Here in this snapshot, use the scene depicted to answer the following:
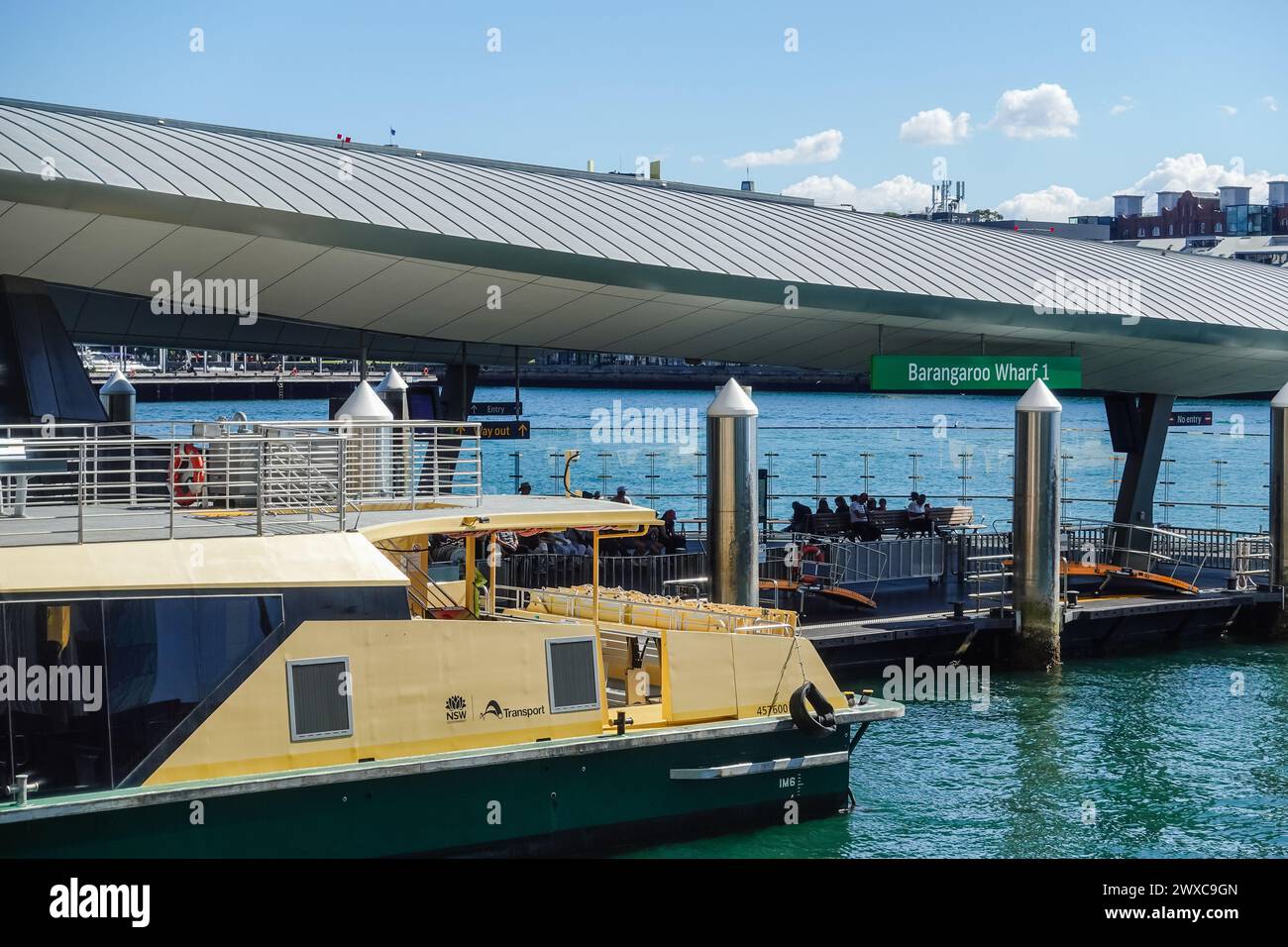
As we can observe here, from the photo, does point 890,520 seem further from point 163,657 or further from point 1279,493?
point 163,657

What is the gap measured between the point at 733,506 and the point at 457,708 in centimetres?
969

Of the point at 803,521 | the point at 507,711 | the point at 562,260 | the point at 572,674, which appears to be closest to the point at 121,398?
the point at 562,260

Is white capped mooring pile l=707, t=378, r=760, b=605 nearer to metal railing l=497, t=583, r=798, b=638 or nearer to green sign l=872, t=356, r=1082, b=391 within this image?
metal railing l=497, t=583, r=798, b=638

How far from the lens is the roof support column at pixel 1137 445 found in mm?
35531

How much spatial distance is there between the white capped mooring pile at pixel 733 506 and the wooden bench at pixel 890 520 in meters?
8.97

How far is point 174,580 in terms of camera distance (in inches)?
542

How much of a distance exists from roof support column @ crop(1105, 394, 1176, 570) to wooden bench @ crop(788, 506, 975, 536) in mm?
3589

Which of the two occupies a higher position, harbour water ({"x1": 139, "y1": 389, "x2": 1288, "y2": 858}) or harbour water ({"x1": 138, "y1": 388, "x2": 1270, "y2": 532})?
harbour water ({"x1": 138, "y1": 388, "x2": 1270, "y2": 532})

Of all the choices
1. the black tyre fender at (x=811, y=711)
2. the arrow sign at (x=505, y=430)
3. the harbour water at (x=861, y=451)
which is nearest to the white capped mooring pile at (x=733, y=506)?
the black tyre fender at (x=811, y=711)

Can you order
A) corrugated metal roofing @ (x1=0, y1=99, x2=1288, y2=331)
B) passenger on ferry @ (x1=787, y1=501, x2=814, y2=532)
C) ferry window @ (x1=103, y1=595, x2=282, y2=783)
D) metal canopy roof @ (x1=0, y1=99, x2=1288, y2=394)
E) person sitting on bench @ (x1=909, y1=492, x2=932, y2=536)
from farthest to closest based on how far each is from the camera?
person sitting on bench @ (x1=909, y1=492, x2=932, y2=536) → passenger on ferry @ (x1=787, y1=501, x2=814, y2=532) → corrugated metal roofing @ (x1=0, y1=99, x2=1288, y2=331) → metal canopy roof @ (x1=0, y1=99, x2=1288, y2=394) → ferry window @ (x1=103, y1=595, x2=282, y2=783)

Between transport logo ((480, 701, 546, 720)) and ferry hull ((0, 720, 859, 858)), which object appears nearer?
ferry hull ((0, 720, 859, 858))

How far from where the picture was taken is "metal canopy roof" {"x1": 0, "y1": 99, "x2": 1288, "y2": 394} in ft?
74.0

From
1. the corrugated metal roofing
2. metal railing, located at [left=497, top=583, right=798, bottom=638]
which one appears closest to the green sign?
the corrugated metal roofing

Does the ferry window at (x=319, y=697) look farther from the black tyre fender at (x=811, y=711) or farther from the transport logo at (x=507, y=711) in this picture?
the black tyre fender at (x=811, y=711)
